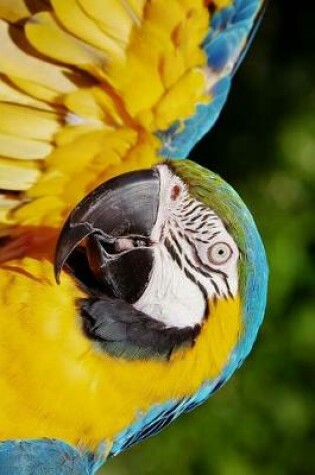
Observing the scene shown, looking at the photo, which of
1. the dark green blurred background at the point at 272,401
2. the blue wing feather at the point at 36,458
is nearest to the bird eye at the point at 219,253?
the blue wing feather at the point at 36,458

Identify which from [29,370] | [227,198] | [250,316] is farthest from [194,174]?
[29,370]

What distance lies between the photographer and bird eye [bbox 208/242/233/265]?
225cm

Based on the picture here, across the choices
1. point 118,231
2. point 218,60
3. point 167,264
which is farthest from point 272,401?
point 118,231

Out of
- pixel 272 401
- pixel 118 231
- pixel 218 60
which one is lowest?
pixel 272 401

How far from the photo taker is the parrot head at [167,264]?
2179mm

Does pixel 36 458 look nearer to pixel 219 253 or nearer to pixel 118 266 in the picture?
pixel 118 266

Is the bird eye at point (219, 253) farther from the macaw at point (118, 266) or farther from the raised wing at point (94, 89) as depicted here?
the raised wing at point (94, 89)

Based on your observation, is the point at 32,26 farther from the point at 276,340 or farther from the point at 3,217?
the point at 276,340

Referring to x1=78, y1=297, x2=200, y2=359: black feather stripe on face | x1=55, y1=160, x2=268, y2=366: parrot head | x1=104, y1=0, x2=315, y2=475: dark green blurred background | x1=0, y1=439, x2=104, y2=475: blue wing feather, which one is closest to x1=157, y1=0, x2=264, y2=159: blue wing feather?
x1=55, y1=160, x2=268, y2=366: parrot head

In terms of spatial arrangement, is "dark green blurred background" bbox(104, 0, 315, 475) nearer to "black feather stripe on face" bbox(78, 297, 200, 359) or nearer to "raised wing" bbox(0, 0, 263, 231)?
"raised wing" bbox(0, 0, 263, 231)

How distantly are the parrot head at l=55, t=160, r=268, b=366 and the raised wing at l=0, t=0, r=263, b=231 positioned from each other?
231 mm

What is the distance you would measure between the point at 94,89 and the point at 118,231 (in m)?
0.40

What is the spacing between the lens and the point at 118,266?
2.19 metres

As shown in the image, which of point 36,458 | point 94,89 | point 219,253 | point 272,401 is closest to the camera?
point 36,458
